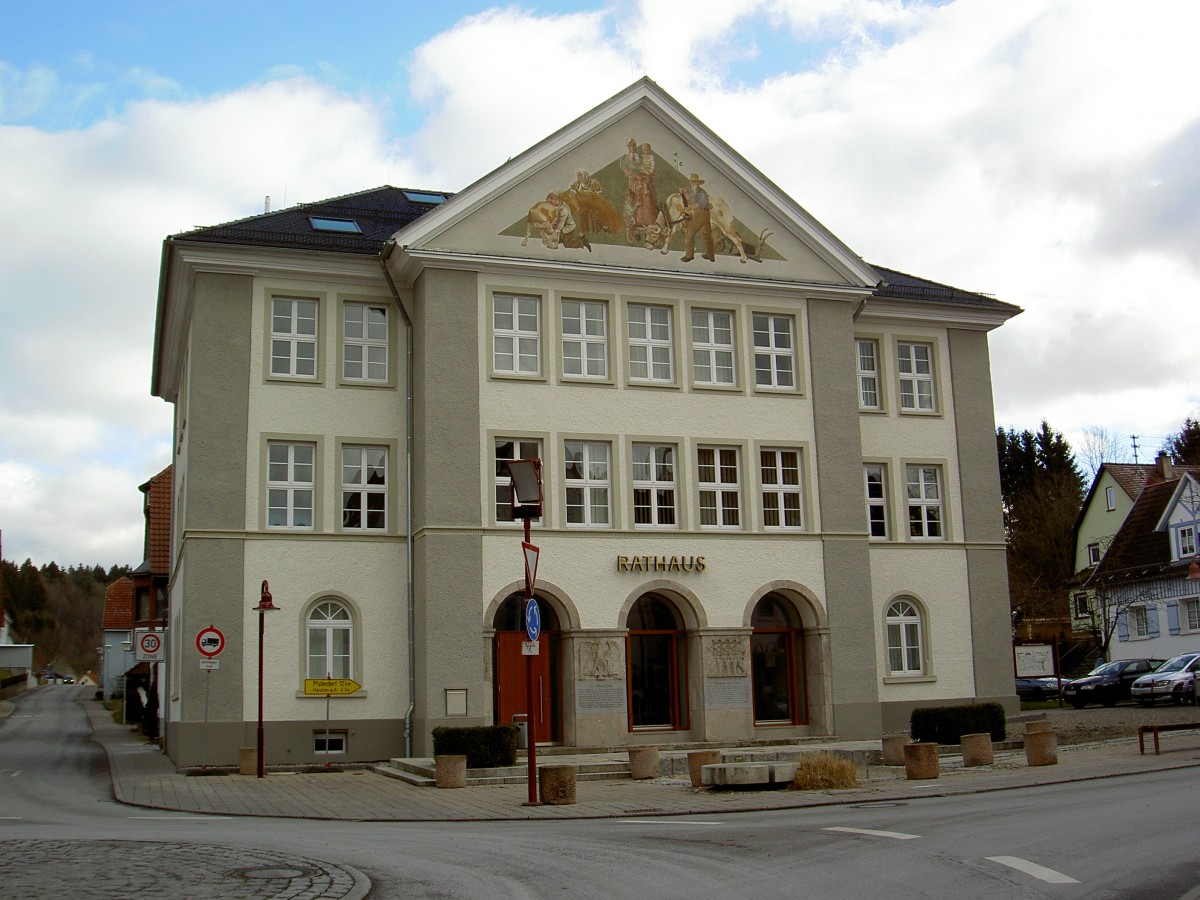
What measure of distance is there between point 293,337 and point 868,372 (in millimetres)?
13741

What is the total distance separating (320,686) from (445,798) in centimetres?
739

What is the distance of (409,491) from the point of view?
A: 91.8ft

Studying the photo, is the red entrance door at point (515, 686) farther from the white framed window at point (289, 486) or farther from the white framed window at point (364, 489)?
the white framed window at point (289, 486)

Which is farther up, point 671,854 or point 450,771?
point 450,771

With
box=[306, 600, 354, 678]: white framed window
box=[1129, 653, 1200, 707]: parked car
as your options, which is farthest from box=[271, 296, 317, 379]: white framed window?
box=[1129, 653, 1200, 707]: parked car

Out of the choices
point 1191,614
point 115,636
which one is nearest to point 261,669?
point 1191,614

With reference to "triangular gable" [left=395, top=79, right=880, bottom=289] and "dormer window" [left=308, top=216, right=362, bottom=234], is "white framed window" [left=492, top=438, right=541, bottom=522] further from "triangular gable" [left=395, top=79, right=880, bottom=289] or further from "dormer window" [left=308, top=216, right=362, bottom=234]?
"dormer window" [left=308, top=216, right=362, bottom=234]

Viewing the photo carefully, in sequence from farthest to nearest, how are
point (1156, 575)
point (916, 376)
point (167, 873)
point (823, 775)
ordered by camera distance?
point (1156, 575), point (916, 376), point (823, 775), point (167, 873)

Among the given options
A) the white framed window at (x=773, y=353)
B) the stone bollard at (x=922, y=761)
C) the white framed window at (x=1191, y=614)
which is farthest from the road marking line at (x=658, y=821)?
the white framed window at (x=1191, y=614)

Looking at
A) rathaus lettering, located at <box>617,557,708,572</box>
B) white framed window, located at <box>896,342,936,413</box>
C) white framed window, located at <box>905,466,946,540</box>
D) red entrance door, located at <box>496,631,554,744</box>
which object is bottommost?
red entrance door, located at <box>496,631,554,744</box>

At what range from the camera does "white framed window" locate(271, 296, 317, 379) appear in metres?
27.8

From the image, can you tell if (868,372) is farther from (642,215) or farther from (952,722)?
(952,722)

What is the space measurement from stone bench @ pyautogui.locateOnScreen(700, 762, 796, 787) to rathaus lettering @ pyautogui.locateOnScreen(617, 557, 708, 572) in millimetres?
9156

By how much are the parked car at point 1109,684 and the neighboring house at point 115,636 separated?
5700cm
